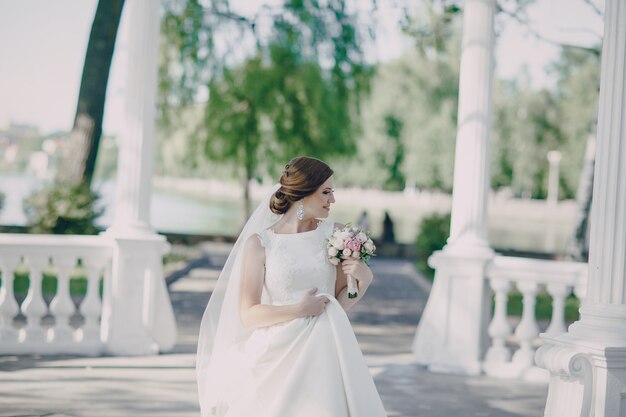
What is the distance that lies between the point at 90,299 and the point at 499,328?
146 inches

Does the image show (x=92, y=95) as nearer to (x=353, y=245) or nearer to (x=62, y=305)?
(x=62, y=305)

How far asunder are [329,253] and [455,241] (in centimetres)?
421

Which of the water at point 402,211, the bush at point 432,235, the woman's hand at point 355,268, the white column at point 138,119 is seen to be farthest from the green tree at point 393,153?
the woman's hand at point 355,268

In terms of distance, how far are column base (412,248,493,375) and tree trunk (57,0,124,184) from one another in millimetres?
7090

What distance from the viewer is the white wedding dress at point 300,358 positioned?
13.5ft

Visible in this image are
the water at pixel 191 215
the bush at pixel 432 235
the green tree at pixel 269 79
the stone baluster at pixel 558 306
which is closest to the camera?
the stone baluster at pixel 558 306

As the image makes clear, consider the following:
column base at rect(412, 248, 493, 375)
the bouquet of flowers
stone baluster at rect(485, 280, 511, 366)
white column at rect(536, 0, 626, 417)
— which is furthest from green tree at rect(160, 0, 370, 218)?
the bouquet of flowers

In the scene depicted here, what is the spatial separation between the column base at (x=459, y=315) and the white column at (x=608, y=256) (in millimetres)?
3056

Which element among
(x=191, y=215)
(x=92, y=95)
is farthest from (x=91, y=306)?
(x=191, y=215)

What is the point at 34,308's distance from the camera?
799 centimetres

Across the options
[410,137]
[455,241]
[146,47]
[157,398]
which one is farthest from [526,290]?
[410,137]

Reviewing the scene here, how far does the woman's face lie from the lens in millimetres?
4266

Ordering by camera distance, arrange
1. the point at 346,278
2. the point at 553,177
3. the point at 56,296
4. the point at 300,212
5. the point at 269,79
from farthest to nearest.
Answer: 1. the point at 553,177
2. the point at 269,79
3. the point at 56,296
4. the point at 346,278
5. the point at 300,212

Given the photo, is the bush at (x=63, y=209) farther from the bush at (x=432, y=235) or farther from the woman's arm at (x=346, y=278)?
the woman's arm at (x=346, y=278)
